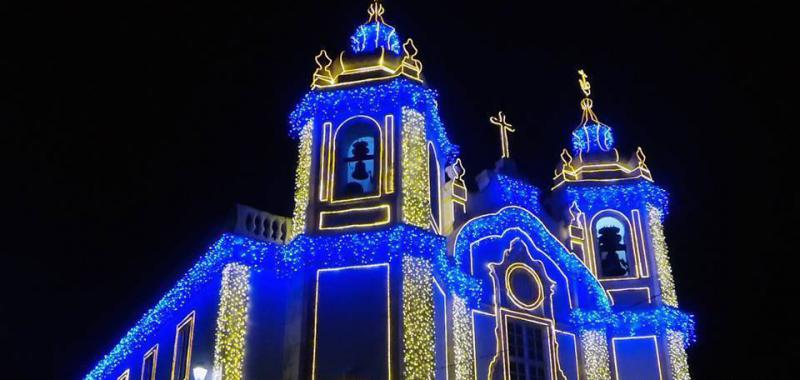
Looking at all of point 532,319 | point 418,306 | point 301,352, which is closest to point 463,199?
point 532,319

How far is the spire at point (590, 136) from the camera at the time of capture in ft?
89.8

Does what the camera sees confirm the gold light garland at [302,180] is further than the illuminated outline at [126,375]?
No

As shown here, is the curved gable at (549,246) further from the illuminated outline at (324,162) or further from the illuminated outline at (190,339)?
the illuminated outline at (190,339)

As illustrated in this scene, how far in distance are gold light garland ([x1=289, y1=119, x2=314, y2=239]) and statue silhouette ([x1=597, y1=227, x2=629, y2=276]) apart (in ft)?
30.4

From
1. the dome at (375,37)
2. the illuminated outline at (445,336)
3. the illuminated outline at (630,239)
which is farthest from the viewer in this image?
the illuminated outline at (630,239)

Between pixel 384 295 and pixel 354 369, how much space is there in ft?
5.35

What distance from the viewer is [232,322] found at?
1920cm

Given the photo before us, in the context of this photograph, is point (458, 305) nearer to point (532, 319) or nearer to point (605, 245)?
point (532, 319)

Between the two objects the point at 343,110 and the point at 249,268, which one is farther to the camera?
the point at 343,110

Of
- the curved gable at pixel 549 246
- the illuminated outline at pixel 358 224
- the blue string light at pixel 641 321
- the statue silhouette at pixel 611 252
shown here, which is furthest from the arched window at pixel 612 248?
the illuminated outline at pixel 358 224

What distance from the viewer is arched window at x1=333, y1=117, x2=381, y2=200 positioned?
2052cm

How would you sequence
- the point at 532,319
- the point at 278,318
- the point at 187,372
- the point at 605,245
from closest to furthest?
the point at 278,318 < the point at 187,372 < the point at 532,319 < the point at 605,245

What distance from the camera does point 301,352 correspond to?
1856cm

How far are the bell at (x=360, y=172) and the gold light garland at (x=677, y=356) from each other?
30.2 ft
